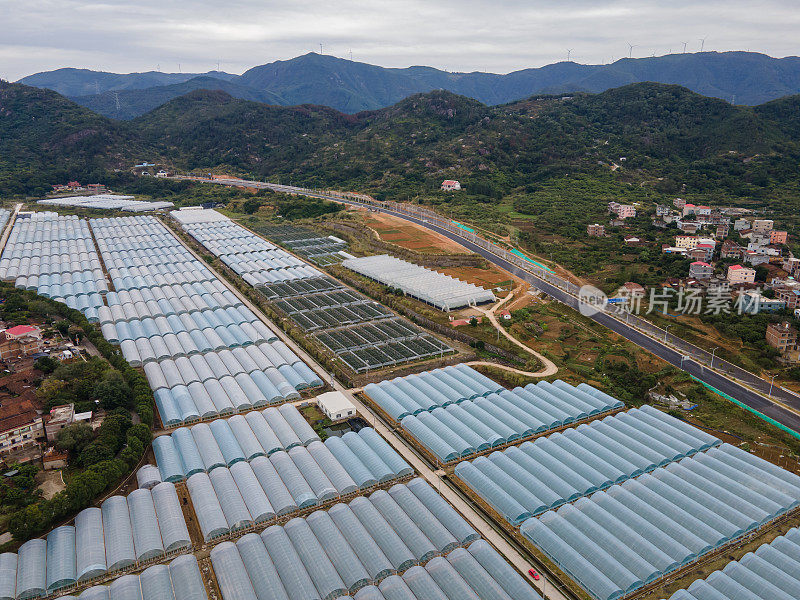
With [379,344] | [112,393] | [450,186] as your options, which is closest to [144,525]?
[112,393]

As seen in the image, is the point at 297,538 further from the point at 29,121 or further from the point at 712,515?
the point at 29,121

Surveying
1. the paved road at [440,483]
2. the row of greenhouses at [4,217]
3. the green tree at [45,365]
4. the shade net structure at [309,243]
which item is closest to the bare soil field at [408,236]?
the shade net structure at [309,243]

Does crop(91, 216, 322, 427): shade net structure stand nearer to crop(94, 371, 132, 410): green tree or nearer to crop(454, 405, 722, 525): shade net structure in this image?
crop(94, 371, 132, 410): green tree

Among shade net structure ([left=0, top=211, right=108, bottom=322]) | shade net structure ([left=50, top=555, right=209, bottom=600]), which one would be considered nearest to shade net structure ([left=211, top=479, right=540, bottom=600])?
shade net structure ([left=50, top=555, right=209, bottom=600])

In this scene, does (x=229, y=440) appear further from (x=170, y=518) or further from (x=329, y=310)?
(x=329, y=310)

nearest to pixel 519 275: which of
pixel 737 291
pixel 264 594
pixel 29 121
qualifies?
pixel 737 291

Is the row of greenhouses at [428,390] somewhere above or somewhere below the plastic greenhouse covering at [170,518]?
above

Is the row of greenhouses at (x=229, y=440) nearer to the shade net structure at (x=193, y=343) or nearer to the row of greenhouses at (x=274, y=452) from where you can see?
the row of greenhouses at (x=274, y=452)
